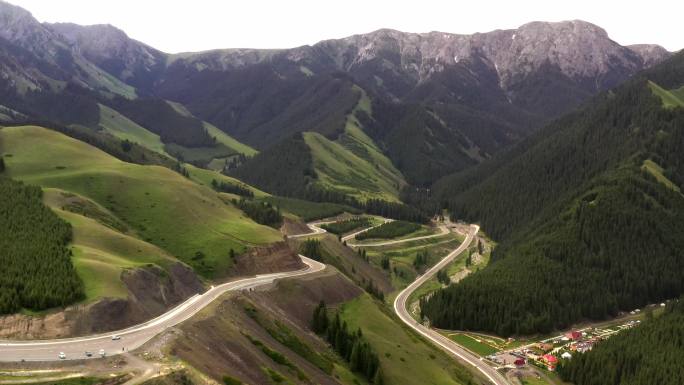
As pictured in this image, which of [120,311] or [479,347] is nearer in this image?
[120,311]

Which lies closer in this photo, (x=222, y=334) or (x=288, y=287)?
(x=222, y=334)

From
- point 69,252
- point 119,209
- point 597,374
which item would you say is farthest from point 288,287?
point 597,374

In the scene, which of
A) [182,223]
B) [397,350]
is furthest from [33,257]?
[397,350]

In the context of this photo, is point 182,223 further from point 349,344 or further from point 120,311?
point 120,311

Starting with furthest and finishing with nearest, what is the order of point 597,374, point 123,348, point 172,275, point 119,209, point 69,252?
point 119,209, point 597,374, point 172,275, point 69,252, point 123,348

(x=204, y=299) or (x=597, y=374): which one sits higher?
(x=204, y=299)

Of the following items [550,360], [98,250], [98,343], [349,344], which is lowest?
[550,360]

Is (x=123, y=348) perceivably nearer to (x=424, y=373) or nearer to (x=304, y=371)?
(x=304, y=371)

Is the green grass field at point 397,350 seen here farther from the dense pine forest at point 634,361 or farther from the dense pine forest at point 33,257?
the dense pine forest at point 33,257
